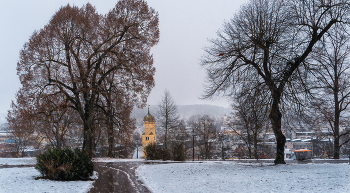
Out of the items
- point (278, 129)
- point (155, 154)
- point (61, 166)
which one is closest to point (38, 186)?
point (61, 166)

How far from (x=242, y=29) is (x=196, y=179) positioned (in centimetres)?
897

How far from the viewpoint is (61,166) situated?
35.2 feet

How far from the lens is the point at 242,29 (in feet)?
48.3

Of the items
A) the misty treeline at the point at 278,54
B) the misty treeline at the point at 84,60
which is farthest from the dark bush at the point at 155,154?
the misty treeline at the point at 278,54

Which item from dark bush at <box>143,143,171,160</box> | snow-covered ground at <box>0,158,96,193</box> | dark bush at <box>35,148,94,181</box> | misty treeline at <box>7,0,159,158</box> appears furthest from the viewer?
dark bush at <box>143,143,171,160</box>

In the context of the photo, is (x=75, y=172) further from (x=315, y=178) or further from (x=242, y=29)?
(x=242, y=29)

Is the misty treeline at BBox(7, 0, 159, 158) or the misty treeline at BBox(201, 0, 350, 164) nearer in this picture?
the misty treeline at BBox(201, 0, 350, 164)

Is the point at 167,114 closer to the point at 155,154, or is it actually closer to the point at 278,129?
the point at 155,154

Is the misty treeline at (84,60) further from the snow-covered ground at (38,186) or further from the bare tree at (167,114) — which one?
the bare tree at (167,114)

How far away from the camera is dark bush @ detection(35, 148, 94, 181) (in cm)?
1066

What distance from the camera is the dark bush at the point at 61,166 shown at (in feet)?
35.0

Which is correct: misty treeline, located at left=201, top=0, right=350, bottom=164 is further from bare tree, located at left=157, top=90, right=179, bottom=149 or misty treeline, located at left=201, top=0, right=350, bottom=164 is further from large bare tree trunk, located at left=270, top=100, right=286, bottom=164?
bare tree, located at left=157, top=90, right=179, bottom=149

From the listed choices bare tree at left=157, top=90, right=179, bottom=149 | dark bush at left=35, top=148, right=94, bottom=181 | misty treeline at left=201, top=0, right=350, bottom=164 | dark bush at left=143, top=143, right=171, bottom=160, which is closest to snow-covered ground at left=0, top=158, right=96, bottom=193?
dark bush at left=35, top=148, right=94, bottom=181

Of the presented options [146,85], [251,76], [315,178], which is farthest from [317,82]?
[146,85]
